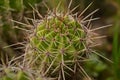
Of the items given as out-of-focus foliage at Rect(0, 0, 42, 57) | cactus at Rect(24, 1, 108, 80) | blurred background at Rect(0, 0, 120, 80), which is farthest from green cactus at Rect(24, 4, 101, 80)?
out-of-focus foliage at Rect(0, 0, 42, 57)

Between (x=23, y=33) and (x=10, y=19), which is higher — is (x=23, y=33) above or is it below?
below

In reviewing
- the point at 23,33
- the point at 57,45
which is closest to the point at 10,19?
the point at 23,33

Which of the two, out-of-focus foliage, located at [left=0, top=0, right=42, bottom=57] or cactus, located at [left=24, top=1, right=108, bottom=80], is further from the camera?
out-of-focus foliage, located at [left=0, top=0, right=42, bottom=57]

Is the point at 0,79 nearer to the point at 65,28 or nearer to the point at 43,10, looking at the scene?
the point at 65,28

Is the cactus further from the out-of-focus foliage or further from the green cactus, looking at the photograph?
the out-of-focus foliage

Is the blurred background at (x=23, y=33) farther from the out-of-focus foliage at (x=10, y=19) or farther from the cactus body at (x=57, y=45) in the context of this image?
the cactus body at (x=57, y=45)

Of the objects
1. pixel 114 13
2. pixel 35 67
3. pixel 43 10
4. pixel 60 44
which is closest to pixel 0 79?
pixel 35 67

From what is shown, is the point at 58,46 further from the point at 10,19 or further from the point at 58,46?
the point at 10,19

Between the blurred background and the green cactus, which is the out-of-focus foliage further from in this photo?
the green cactus

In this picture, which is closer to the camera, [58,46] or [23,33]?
[58,46]

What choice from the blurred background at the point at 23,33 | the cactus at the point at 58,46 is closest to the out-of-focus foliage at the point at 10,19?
the blurred background at the point at 23,33

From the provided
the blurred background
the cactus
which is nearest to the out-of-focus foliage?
the blurred background
